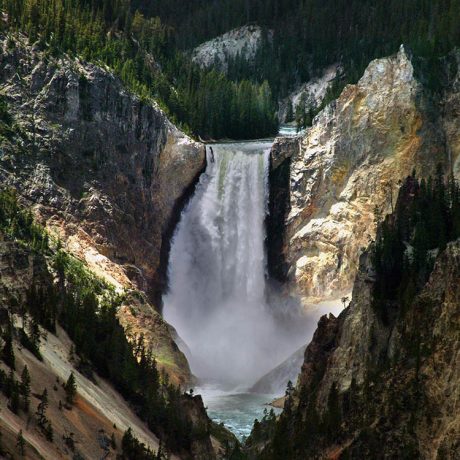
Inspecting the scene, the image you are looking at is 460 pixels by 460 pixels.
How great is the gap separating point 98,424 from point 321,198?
62.7 metres

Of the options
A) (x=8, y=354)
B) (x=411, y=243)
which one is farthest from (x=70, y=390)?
(x=411, y=243)

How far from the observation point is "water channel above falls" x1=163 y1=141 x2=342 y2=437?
124 meters

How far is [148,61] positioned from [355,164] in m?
39.1

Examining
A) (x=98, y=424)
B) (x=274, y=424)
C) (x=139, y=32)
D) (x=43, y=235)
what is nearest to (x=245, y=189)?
(x=43, y=235)

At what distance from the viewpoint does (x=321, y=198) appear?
127812mm

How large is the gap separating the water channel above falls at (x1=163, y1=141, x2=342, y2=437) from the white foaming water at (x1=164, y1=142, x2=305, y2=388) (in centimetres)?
11

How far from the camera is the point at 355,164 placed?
126 m

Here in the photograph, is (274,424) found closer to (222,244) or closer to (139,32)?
(222,244)

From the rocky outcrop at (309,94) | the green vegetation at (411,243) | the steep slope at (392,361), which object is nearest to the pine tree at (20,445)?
the steep slope at (392,361)

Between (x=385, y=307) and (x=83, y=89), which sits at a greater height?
(x=83, y=89)

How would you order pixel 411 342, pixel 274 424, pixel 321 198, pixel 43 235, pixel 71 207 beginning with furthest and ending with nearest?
pixel 321 198, pixel 71 207, pixel 43 235, pixel 274 424, pixel 411 342

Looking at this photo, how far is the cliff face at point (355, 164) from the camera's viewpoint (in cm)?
12138

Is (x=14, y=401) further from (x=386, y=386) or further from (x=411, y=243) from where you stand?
(x=411, y=243)

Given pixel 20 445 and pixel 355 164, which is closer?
pixel 20 445
